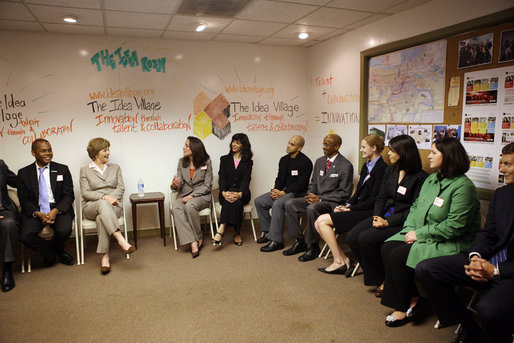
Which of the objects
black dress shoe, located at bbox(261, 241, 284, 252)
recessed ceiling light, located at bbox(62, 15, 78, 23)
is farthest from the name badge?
recessed ceiling light, located at bbox(62, 15, 78, 23)

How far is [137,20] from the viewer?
4.16 metres

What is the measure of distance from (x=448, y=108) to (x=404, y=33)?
3.23 ft

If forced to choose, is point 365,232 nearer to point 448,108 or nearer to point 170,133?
point 448,108

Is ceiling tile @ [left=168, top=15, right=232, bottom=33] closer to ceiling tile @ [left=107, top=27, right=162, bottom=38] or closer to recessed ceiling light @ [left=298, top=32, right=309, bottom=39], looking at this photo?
ceiling tile @ [left=107, top=27, right=162, bottom=38]

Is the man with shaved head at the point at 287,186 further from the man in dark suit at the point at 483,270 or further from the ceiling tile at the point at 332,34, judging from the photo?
the man in dark suit at the point at 483,270

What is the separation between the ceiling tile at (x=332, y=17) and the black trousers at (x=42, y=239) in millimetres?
3468

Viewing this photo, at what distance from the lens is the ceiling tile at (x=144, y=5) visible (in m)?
3.55

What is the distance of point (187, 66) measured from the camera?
5238 mm

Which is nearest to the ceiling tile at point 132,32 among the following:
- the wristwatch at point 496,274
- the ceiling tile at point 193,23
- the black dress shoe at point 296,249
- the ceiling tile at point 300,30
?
the ceiling tile at point 193,23

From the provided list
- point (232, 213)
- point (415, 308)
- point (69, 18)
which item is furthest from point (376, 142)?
point (69, 18)

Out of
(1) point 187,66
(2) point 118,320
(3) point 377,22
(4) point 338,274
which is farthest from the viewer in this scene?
(1) point 187,66

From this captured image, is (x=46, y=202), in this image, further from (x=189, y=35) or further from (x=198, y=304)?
(x=189, y=35)

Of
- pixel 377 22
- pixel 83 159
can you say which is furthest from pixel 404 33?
pixel 83 159

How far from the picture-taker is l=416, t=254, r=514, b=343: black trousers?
2.18 meters
